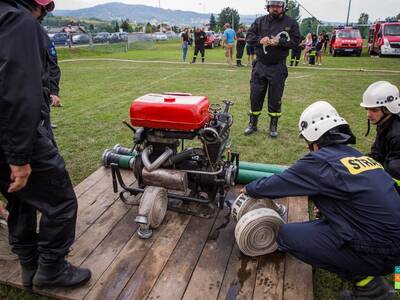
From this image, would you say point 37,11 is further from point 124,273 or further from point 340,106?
point 340,106

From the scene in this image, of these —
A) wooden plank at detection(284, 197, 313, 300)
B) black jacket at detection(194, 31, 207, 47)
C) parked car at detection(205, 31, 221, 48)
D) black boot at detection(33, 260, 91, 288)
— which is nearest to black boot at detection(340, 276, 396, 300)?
wooden plank at detection(284, 197, 313, 300)

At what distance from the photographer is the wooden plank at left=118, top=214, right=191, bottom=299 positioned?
92.3 inches

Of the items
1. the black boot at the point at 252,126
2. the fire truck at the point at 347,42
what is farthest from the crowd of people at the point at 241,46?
the black boot at the point at 252,126

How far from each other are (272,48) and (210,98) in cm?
335

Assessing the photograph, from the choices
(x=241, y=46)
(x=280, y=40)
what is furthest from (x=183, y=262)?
(x=241, y=46)

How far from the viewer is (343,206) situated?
2.15 m

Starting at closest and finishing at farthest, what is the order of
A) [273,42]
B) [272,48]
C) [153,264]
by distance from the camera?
[153,264]
[273,42]
[272,48]

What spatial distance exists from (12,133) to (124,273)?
4.38ft

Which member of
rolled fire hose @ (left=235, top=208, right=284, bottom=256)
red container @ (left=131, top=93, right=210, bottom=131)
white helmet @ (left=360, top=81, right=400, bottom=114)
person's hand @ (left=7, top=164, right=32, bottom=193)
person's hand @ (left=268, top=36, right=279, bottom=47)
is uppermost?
person's hand @ (left=268, top=36, right=279, bottom=47)

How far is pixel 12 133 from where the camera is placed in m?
1.70

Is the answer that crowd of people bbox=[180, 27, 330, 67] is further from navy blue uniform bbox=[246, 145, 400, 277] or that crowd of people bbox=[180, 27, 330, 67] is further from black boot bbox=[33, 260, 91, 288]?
black boot bbox=[33, 260, 91, 288]

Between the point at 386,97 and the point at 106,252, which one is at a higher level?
the point at 386,97

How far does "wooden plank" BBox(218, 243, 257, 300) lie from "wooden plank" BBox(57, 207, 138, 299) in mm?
897

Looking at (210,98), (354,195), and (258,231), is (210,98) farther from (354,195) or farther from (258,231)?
(354,195)
